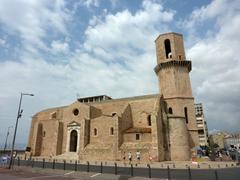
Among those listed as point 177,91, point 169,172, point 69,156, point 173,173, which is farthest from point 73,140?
point 169,172

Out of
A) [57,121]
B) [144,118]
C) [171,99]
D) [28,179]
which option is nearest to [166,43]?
[171,99]

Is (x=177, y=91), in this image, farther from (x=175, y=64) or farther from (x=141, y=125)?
(x=141, y=125)

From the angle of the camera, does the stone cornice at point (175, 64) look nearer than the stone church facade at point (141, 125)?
No

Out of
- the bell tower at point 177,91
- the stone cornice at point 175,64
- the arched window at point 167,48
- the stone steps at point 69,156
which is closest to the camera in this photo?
the bell tower at point 177,91

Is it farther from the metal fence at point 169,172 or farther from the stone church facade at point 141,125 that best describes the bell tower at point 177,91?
the metal fence at point 169,172

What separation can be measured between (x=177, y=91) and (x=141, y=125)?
31.4ft

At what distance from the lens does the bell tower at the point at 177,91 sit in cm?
3231

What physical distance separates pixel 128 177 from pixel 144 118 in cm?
2229

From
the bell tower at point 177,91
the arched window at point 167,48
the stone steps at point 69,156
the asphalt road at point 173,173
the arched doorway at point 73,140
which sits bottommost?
the asphalt road at point 173,173

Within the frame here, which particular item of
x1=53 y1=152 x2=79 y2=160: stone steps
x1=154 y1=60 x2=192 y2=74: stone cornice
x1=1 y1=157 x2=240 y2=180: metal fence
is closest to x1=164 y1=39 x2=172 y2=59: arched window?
x1=154 y1=60 x2=192 y2=74: stone cornice

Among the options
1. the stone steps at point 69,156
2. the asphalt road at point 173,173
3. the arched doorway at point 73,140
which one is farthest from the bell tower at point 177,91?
the arched doorway at point 73,140

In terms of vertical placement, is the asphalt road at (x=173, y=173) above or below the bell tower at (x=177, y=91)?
below

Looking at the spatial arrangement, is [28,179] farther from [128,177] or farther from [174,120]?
[174,120]

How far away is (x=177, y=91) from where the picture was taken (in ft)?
121
